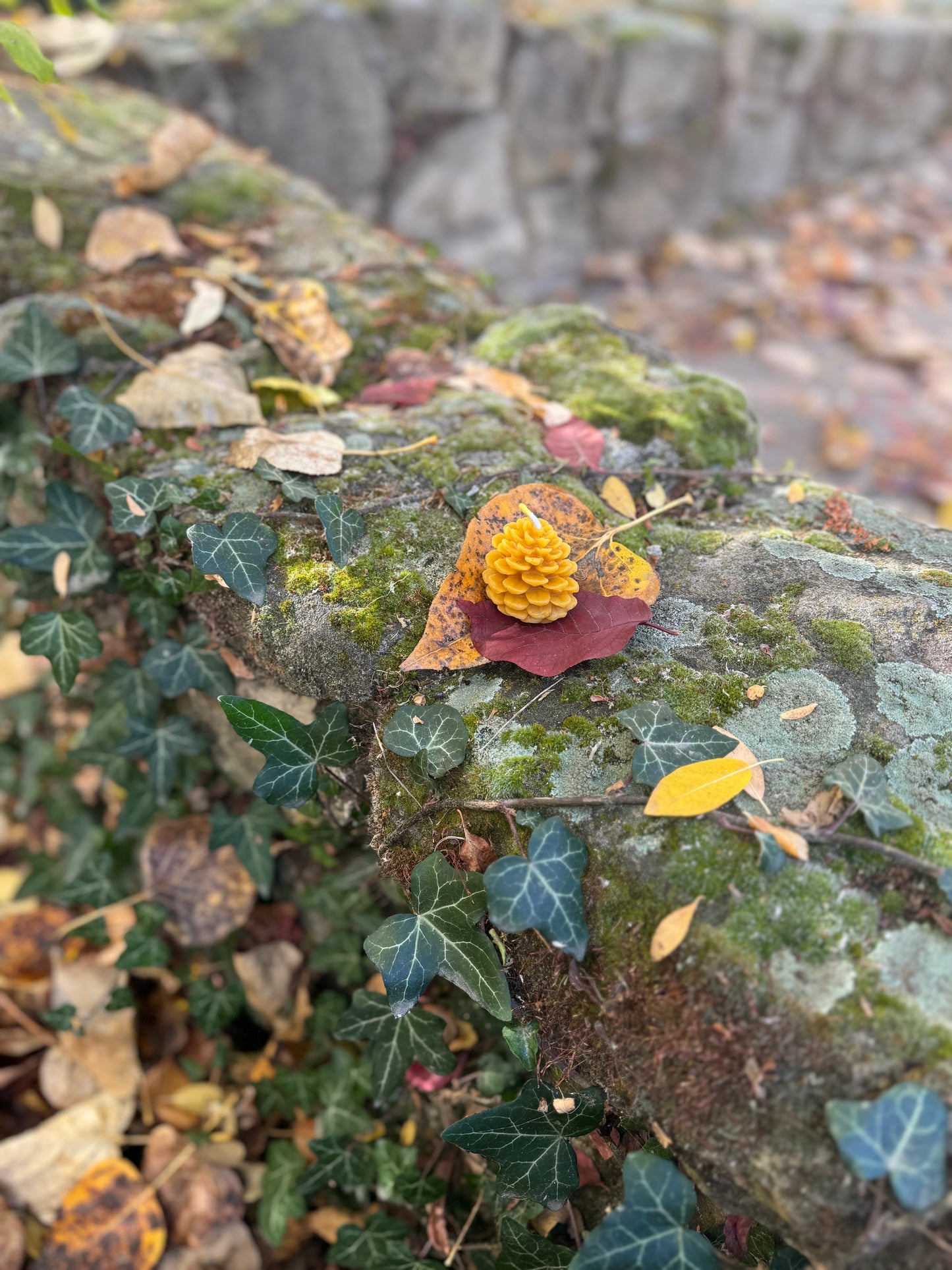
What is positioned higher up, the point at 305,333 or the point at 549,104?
the point at 549,104

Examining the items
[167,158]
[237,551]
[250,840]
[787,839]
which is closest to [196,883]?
[250,840]

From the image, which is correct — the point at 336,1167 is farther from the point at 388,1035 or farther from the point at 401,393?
the point at 401,393

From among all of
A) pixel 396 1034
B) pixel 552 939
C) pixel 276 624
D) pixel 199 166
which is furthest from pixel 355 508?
pixel 199 166

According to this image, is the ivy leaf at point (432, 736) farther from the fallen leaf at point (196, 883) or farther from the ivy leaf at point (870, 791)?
the fallen leaf at point (196, 883)

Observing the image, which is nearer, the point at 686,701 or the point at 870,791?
the point at 870,791

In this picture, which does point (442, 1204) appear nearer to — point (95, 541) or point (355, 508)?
point (355, 508)
